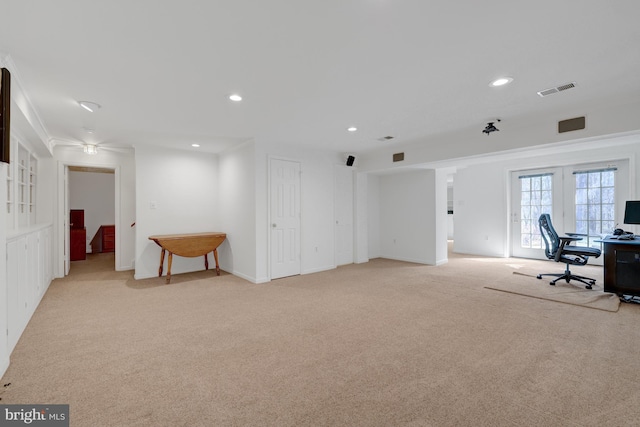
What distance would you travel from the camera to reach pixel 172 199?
5102 millimetres

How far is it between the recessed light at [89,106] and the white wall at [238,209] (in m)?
1.92

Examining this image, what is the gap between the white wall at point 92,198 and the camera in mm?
7762

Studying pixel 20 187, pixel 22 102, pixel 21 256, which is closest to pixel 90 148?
pixel 20 187

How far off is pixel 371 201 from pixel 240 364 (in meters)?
5.14

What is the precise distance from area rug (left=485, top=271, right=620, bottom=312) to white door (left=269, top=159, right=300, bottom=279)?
2.93 meters

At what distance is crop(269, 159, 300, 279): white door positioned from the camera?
4695 millimetres

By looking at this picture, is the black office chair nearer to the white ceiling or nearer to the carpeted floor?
the carpeted floor

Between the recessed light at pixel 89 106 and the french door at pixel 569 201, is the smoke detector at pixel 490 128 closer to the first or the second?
the french door at pixel 569 201

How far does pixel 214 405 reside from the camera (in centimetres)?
169

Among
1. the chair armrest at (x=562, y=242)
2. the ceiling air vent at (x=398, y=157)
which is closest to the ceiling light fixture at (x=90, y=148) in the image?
the ceiling air vent at (x=398, y=157)

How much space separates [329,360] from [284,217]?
292 cm

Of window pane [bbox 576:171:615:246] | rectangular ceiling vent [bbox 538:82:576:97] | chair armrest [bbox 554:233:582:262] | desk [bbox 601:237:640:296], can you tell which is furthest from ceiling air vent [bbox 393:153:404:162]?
window pane [bbox 576:171:615:246]

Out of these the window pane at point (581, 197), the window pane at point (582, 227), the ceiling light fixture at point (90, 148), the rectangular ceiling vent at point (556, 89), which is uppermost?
the rectangular ceiling vent at point (556, 89)

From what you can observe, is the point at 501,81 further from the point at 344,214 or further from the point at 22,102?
the point at 22,102
